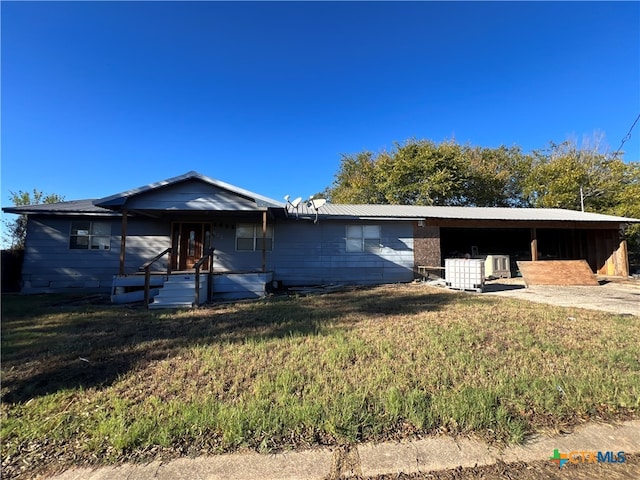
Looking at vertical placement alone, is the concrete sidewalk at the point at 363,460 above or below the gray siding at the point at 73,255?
below

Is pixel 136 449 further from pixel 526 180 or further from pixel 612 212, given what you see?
pixel 526 180

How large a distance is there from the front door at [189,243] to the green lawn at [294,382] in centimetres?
578

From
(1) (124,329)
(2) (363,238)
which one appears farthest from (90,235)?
(2) (363,238)

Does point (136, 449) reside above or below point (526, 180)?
below

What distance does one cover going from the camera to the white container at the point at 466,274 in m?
9.66

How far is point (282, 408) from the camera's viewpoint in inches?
104

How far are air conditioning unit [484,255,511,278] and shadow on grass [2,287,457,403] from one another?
6834mm

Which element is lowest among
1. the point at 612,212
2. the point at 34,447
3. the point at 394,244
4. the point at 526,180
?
the point at 34,447

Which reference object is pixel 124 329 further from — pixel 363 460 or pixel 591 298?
pixel 591 298

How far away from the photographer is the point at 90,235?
438 inches

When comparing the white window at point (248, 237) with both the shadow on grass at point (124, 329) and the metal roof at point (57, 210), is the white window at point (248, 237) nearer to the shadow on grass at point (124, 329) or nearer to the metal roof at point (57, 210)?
the shadow on grass at point (124, 329)

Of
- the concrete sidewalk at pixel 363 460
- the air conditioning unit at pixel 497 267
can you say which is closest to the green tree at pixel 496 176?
the air conditioning unit at pixel 497 267

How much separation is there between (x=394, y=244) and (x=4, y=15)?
11664 millimetres

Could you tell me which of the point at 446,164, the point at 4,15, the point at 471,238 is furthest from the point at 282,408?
the point at 446,164
